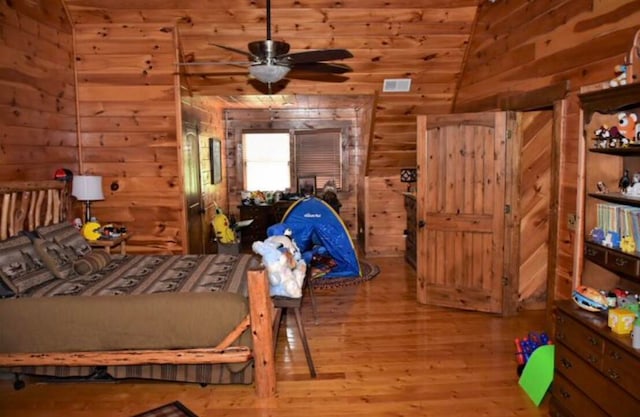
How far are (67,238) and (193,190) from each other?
6.50 feet

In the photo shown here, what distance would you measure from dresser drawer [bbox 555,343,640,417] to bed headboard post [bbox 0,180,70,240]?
4.10m

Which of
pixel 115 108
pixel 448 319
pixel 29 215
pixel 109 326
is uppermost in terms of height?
pixel 115 108

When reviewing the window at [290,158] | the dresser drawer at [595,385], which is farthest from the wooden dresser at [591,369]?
the window at [290,158]

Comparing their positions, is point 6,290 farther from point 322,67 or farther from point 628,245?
point 628,245

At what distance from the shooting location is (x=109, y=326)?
10.2 feet

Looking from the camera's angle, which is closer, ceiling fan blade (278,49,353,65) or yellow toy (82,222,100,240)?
ceiling fan blade (278,49,353,65)

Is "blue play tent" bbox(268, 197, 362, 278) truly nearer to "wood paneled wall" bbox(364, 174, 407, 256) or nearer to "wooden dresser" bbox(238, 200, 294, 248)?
"wood paneled wall" bbox(364, 174, 407, 256)

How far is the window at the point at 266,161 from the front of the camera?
29.2 feet

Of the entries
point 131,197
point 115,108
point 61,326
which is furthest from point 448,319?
point 115,108

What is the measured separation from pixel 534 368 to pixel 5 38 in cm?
468

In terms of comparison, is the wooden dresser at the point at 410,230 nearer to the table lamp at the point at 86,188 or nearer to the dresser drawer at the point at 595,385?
the dresser drawer at the point at 595,385

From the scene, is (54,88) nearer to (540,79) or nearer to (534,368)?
(540,79)

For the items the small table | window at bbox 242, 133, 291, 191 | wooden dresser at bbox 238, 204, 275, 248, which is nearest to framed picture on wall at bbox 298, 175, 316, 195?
window at bbox 242, 133, 291, 191

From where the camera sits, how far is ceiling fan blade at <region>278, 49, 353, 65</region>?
3033 mm
